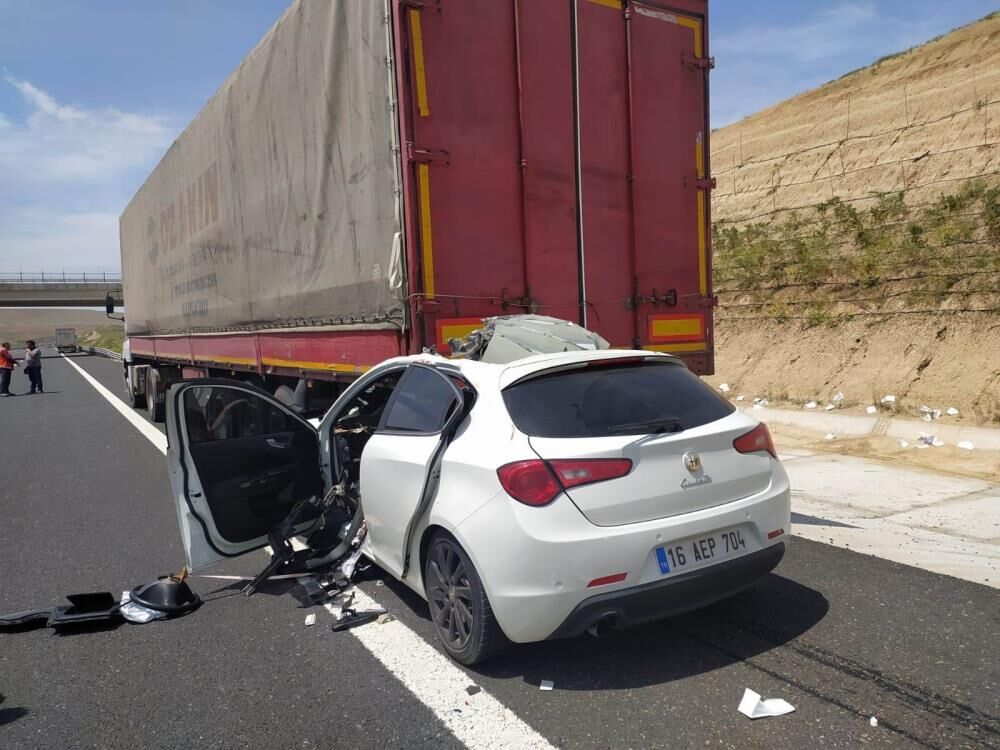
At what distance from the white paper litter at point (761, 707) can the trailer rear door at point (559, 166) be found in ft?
10.6

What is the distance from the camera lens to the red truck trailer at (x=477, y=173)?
5.38 metres

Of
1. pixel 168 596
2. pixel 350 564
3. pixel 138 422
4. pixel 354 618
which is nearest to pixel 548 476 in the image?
pixel 354 618

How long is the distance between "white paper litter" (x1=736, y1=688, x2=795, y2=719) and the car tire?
3.30ft

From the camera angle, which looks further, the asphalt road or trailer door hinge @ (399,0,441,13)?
trailer door hinge @ (399,0,441,13)

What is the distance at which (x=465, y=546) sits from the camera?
323cm

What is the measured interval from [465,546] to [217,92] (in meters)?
8.02

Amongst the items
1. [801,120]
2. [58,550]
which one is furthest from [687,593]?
[801,120]

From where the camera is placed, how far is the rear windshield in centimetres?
326

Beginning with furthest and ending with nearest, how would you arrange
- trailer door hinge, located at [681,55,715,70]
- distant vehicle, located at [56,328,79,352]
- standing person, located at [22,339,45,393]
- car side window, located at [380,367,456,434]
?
distant vehicle, located at [56,328,79,352]
standing person, located at [22,339,45,393]
trailer door hinge, located at [681,55,715,70]
car side window, located at [380,367,456,434]

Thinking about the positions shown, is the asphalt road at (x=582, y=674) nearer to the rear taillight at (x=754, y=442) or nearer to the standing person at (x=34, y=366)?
the rear taillight at (x=754, y=442)

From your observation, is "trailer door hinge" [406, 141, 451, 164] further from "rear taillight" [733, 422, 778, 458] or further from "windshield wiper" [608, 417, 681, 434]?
"rear taillight" [733, 422, 778, 458]

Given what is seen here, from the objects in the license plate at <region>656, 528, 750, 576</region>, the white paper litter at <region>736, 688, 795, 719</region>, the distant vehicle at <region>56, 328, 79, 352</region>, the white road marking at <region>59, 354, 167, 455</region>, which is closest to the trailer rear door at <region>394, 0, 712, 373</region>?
the license plate at <region>656, 528, 750, 576</region>

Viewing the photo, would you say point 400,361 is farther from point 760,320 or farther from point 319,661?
point 760,320

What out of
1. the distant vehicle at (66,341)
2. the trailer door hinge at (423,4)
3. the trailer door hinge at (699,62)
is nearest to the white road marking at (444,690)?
the trailer door hinge at (423,4)
